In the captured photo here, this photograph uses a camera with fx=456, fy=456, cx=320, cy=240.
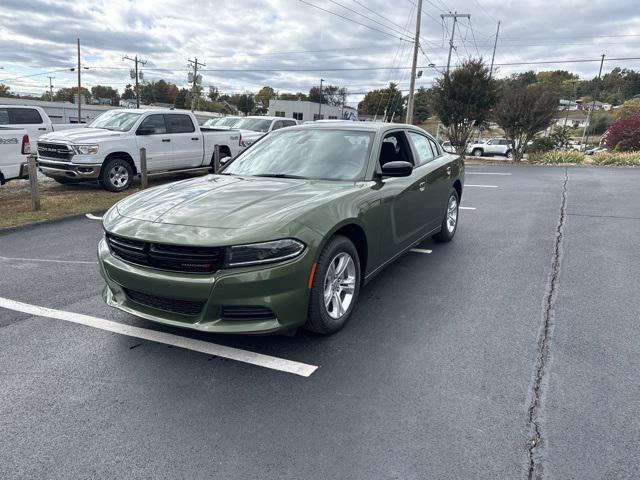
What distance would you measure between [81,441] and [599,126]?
4107 inches

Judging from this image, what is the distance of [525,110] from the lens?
21.1 m

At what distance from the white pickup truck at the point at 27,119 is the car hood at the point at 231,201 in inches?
404

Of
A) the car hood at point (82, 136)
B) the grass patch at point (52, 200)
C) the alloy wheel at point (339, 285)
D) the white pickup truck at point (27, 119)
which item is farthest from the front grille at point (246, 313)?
the white pickup truck at point (27, 119)

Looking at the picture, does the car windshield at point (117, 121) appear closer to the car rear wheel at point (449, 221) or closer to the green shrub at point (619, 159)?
the car rear wheel at point (449, 221)

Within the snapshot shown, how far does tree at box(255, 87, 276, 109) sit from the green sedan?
117190mm

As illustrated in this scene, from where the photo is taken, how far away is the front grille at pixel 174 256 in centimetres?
290

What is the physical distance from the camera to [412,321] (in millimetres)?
3826

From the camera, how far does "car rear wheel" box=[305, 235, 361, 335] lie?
3.20 meters

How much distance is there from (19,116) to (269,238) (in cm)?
1233

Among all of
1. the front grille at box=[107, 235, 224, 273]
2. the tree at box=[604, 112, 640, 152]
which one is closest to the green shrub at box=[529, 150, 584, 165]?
the tree at box=[604, 112, 640, 152]

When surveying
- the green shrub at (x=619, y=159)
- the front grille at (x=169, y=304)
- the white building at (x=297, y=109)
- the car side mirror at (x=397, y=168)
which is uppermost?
the white building at (x=297, y=109)

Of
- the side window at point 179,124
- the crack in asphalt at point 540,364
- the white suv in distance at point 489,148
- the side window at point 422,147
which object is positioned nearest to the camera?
the crack in asphalt at point 540,364

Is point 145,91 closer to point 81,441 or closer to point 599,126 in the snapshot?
point 599,126

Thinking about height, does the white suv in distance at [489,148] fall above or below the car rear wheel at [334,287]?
above
